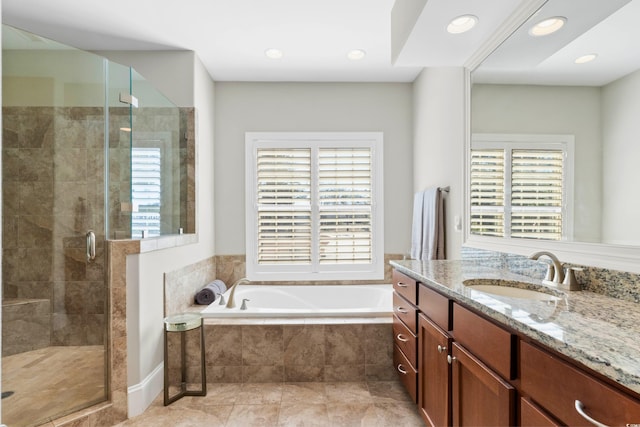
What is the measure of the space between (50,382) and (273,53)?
8.94 feet

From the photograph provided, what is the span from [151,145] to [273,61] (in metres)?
1.30

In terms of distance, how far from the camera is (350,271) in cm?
354

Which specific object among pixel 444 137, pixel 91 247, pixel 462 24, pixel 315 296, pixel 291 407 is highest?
pixel 462 24

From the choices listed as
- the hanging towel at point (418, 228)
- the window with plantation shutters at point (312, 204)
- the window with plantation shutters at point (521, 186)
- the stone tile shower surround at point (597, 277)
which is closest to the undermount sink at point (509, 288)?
the stone tile shower surround at point (597, 277)

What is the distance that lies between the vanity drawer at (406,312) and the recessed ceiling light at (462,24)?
5.01 feet

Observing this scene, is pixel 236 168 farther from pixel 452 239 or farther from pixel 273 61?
pixel 452 239

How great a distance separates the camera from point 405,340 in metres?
2.05

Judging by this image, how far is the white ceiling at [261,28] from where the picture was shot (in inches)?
77.3

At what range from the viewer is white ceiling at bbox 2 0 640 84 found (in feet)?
4.80

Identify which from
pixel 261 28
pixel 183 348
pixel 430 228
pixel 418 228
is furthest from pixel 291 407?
pixel 261 28

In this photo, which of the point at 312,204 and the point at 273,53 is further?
the point at 312,204

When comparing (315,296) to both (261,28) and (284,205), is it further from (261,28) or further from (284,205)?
(261,28)

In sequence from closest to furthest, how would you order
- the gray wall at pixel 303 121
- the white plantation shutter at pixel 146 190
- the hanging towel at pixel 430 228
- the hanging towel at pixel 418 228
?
the white plantation shutter at pixel 146 190
the hanging towel at pixel 430 228
the hanging towel at pixel 418 228
the gray wall at pixel 303 121

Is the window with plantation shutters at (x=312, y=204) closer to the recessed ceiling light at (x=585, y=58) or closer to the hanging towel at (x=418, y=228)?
the hanging towel at (x=418, y=228)
